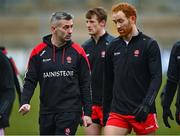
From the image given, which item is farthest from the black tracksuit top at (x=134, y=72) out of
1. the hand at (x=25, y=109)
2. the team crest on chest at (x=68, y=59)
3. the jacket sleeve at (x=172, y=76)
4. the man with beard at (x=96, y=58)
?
the man with beard at (x=96, y=58)

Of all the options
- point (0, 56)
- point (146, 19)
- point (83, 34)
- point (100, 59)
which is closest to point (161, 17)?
point (146, 19)

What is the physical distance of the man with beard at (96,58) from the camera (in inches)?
415

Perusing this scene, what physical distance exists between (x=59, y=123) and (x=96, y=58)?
88.0 inches

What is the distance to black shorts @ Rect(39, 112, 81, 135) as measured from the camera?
337 inches

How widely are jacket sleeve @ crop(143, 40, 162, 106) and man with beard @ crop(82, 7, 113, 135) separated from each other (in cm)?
192

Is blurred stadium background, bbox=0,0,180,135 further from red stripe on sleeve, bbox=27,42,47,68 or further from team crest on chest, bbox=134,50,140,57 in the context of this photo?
team crest on chest, bbox=134,50,140,57

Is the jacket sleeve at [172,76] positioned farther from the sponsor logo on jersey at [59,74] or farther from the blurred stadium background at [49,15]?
the blurred stadium background at [49,15]

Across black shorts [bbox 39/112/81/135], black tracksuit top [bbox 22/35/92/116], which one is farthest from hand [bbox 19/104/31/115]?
black shorts [bbox 39/112/81/135]

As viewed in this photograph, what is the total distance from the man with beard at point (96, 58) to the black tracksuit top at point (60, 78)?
5.57 feet

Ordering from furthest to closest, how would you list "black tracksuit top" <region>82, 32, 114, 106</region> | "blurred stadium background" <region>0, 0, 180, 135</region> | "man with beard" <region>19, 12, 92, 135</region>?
"blurred stadium background" <region>0, 0, 180, 135</region>
"black tracksuit top" <region>82, 32, 114, 106</region>
"man with beard" <region>19, 12, 92, 135</region>

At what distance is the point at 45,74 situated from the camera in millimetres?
8703

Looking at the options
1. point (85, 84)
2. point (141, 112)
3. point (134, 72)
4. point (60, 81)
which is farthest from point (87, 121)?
point (134, 72)

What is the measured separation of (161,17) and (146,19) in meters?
1.30

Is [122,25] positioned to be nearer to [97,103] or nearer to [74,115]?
[74,115]
